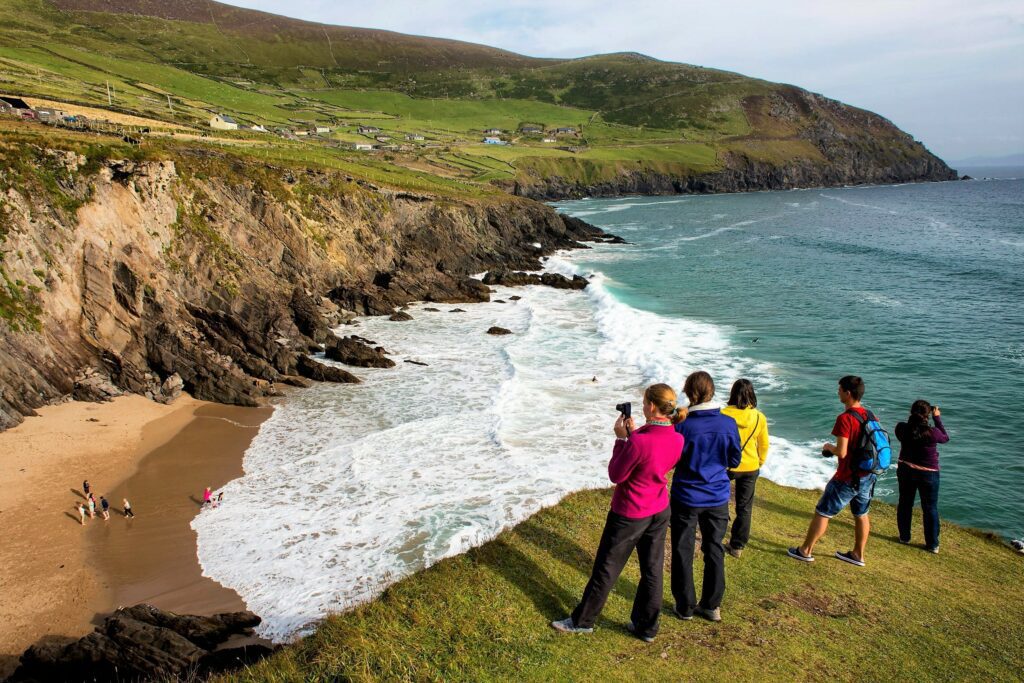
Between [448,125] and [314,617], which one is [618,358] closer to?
[314,617]

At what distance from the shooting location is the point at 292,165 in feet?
167

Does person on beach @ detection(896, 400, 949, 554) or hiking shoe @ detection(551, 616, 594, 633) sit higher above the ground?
person on beach @ detection(896, 400, 949, 554)

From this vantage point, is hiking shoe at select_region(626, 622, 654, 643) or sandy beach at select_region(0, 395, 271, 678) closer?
hiking shoe at select_region(626, 622, 654, 643)

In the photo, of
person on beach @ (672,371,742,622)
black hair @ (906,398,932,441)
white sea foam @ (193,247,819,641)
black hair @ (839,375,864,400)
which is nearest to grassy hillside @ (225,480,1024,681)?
person on beach @ (672,371,742,622)

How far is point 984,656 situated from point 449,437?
53.6ft

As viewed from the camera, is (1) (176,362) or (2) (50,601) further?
(1) (176,362)

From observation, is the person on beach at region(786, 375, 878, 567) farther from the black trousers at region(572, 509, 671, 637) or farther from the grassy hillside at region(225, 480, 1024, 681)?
the black trousers at region(572, 509, 671, 637)

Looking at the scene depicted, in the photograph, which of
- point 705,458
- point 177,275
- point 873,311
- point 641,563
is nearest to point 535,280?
point 873,311

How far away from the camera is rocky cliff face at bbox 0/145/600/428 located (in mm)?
25547

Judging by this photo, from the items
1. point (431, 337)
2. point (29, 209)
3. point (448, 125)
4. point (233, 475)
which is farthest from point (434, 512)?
point (448, 125)

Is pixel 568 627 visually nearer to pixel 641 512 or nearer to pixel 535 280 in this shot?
pixel 641 512

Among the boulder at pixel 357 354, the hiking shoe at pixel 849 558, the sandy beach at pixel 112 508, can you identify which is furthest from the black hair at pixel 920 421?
the boulder at pixel 357 354

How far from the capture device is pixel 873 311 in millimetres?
40656

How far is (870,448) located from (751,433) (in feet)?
5.67
